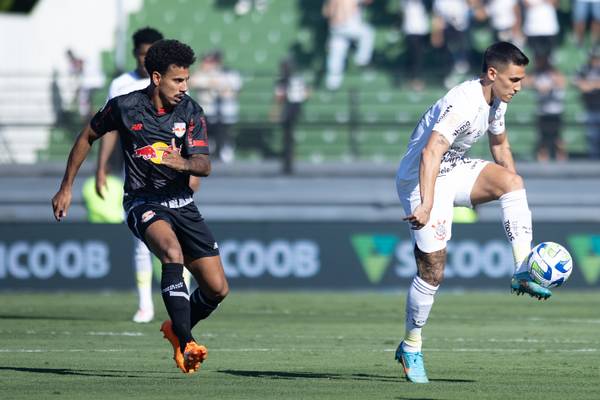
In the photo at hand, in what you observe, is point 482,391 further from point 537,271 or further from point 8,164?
point 8,164

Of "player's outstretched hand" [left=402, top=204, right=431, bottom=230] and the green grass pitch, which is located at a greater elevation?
"player's outstretched hand" [left=402, top=204, right=431, bottom=230]

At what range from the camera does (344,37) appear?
23.7m

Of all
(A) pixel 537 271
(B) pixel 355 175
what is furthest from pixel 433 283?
(B) pixel 355 175

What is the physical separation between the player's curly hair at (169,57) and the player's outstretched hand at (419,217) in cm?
182

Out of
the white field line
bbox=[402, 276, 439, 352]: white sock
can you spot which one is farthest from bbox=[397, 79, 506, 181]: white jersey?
the white field line

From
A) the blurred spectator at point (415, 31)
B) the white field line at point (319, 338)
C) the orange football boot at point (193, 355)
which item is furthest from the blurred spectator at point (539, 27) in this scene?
the orange football boot at point (193, 355)

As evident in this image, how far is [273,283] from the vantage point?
58.3 feet

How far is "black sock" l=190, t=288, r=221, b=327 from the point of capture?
949cm

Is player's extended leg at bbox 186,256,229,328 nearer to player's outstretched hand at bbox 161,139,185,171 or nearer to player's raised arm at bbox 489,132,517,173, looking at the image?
player's outstretched hand at bbox 161,139,185,171

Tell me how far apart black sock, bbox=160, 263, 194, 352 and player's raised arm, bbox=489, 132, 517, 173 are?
2.37 metres

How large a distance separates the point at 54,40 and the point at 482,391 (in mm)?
18356

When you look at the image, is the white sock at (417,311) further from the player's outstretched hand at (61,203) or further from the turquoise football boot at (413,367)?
the player's outstretched hand at (61,203)

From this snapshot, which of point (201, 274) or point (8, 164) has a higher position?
point (201, 274)

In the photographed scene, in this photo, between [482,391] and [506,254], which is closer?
[482,391]
